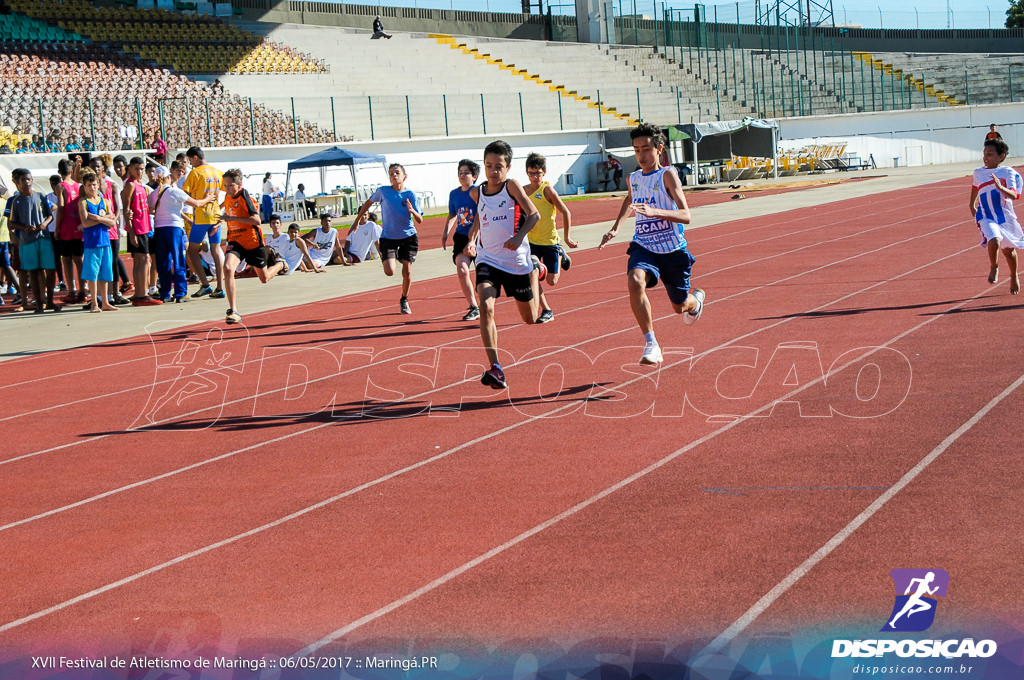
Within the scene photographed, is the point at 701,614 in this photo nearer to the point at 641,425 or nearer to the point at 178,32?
the point at 641,425

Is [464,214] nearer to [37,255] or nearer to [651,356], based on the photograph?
[651,356]

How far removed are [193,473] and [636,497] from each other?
2.78 m

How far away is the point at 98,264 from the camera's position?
49.6 ft

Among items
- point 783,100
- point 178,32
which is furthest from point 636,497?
point 783,100

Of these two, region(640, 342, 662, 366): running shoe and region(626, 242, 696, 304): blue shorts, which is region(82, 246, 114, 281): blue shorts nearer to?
region(626, 242, 696, 304): blue shorts

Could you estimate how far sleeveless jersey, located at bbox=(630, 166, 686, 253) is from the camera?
8.71 metres

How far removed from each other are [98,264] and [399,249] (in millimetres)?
4523

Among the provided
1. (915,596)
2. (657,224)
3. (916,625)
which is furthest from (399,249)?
(916,625)

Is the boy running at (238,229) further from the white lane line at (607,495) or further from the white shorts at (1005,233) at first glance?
the white shorts at (1005,233)

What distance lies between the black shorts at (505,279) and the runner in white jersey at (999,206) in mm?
5750

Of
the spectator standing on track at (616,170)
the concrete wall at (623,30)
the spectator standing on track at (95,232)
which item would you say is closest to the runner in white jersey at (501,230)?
the spectator standing on track at (95,232)

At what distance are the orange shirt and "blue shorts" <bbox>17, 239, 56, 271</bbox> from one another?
3.88 meters

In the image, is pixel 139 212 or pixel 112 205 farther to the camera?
pixel 139 212

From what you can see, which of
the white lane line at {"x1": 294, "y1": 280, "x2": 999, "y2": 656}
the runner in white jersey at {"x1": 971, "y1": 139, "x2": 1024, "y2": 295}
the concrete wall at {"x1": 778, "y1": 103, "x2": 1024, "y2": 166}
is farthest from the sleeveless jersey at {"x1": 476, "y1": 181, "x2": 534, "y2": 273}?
the concrete wall at {"x1": 778, "y1": 103, "x2": 1024, "y2": 166}
